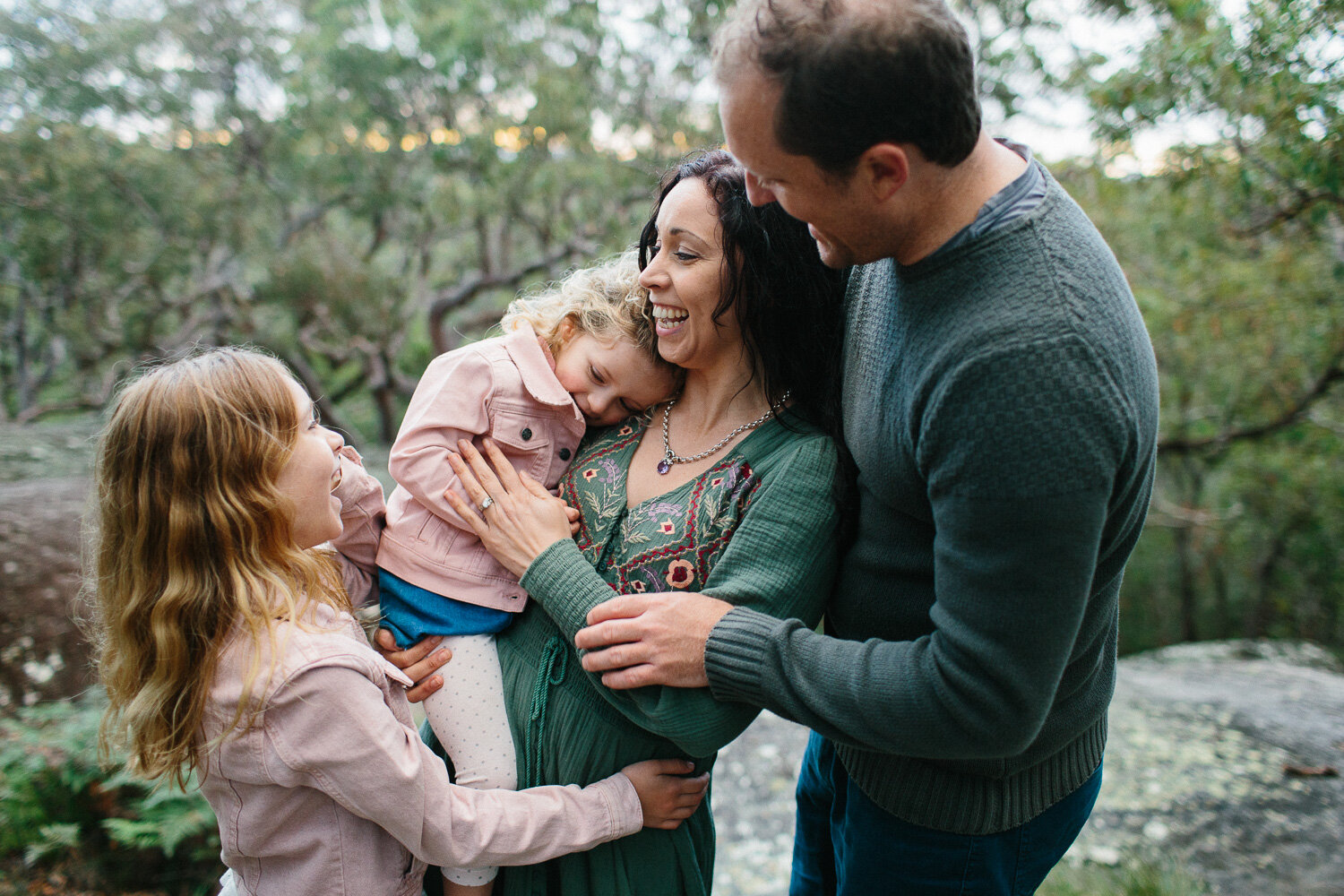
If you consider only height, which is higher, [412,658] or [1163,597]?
[412,658]

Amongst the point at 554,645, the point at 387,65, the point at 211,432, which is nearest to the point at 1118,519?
the point at 554,645

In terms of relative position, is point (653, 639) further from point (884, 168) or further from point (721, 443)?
point (884, 168)

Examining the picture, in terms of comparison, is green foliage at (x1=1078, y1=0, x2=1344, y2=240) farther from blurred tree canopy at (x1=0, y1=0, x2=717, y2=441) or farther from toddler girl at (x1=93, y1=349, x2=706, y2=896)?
blurred tree canopy at (x1=0, y1=0, x2=717, y2=441)

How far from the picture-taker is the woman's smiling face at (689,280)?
5.64 feet

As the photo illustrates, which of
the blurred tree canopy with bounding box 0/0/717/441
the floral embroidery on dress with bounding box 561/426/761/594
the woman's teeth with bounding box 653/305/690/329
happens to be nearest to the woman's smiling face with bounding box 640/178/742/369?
the woman's teeth with bounding box 653/305/690/329

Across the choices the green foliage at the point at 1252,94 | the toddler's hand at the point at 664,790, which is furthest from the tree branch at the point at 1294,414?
the toddler's hand at the point at 664,790

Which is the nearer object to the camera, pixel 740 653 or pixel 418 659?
pixel 740 653

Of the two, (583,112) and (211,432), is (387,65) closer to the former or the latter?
(583,112)

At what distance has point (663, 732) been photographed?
4.91 feet

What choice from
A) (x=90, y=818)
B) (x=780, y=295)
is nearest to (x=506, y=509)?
(x=780, y=295)

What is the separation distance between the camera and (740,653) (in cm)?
138

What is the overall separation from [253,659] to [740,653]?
790 millimetres

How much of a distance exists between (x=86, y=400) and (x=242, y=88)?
370 centimetres

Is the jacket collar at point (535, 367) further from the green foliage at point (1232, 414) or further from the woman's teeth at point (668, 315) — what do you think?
the green foliage at point (1232, 414)
